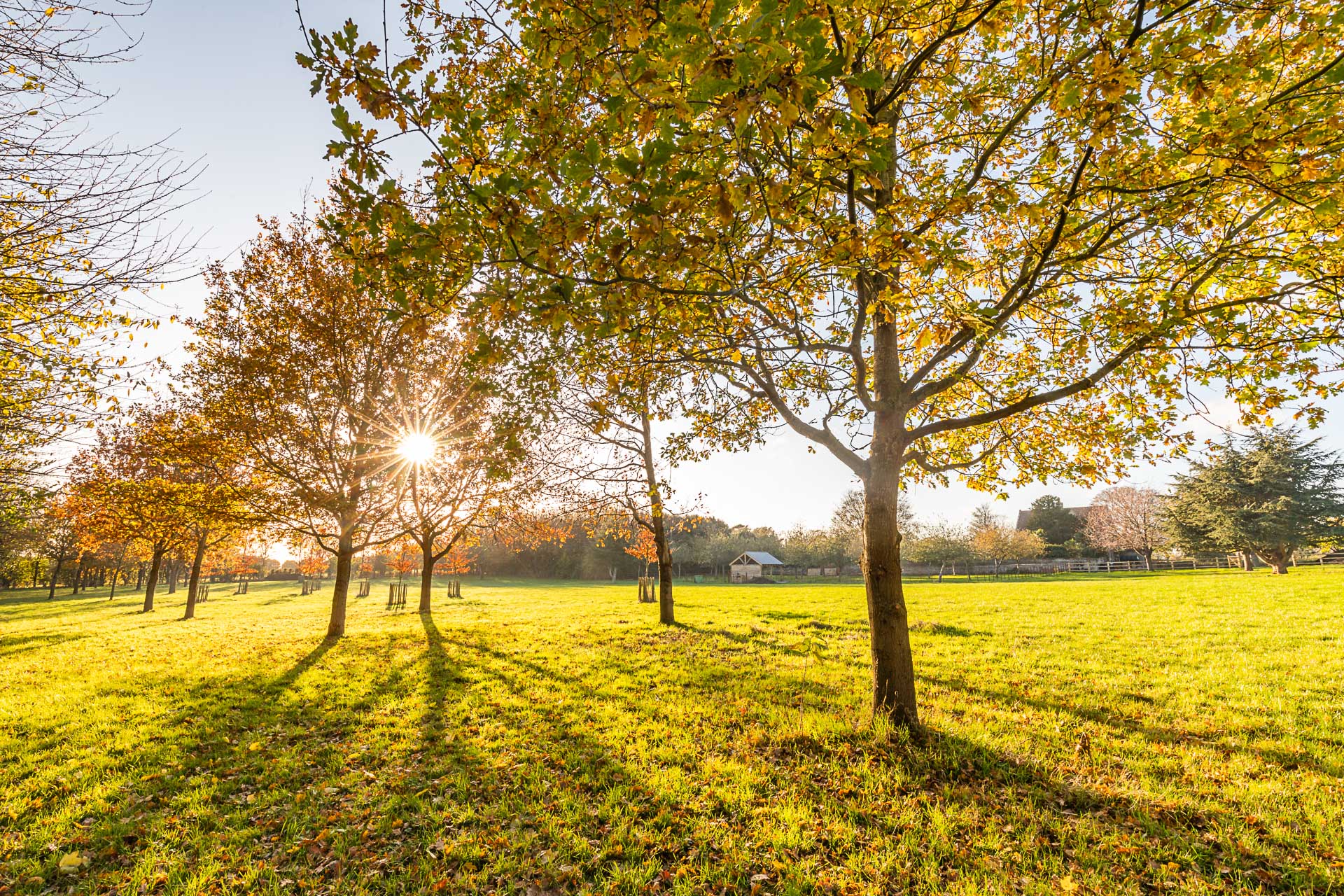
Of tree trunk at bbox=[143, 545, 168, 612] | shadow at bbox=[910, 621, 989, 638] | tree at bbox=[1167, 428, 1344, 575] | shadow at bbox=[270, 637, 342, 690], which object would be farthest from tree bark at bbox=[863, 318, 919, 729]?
tree at bbox=[1167, 428, 1344, 575]

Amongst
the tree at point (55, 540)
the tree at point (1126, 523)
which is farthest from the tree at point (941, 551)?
the tree at point (55, 540)

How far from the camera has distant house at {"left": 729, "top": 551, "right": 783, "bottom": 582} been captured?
197 feet

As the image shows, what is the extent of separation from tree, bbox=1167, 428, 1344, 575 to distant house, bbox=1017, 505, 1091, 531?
31896 mm

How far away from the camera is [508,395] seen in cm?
631

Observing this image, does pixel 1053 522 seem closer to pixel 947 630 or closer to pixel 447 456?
pixel 947 630

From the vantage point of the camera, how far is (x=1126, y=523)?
58250 millimetres

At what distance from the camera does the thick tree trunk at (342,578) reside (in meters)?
14.7

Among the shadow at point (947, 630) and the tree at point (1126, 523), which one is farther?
the tree at point (1126, 523)

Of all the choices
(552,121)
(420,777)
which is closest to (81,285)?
(552,121)

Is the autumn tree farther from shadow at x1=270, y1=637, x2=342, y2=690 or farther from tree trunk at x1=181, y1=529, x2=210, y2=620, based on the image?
shadow at x1=270, y1=637, x2=342, y2=690

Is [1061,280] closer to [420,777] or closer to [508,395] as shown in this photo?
[508,395]

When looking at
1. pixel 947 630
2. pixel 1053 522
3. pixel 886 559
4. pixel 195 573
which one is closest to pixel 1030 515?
pixel 1053 522

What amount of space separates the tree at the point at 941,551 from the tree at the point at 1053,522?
621 inches

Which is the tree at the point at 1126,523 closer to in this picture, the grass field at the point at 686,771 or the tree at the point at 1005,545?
the tree at the point at 1005,545
